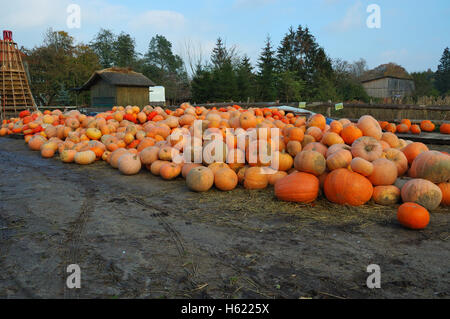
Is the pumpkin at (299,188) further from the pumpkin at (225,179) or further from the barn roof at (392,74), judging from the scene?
the barn roof at (392,74)

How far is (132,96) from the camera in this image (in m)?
24.6

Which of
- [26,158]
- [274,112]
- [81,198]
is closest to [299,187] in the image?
[81,198]

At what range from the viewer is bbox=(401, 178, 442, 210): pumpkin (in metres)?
3.63

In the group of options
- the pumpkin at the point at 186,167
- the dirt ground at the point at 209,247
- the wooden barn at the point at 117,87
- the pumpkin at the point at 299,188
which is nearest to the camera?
the dirt ground at the point at 209,247

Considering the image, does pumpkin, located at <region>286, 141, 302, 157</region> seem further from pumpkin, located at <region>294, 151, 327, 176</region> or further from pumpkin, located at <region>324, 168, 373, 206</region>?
pumpkin, located at <region>324, 168, 373, 206</region>

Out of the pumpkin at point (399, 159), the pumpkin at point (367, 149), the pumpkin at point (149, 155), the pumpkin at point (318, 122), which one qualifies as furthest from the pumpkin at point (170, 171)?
the pumpkin at point (399, 159)

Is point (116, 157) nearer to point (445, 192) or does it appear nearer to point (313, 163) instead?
point (313, 163)

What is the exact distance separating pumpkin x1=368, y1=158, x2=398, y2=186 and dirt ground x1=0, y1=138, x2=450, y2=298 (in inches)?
13.8

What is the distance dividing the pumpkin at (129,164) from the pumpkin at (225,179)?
1.88 m

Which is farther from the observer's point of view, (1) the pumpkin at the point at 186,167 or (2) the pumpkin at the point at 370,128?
(1) the pumpkin at the point at 186,167

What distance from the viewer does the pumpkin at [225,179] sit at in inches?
185

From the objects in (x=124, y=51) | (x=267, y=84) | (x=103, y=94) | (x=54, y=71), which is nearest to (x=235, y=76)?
(x=267, y=84)

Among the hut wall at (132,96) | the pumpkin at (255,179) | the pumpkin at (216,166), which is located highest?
the hut wall at (132,96)
